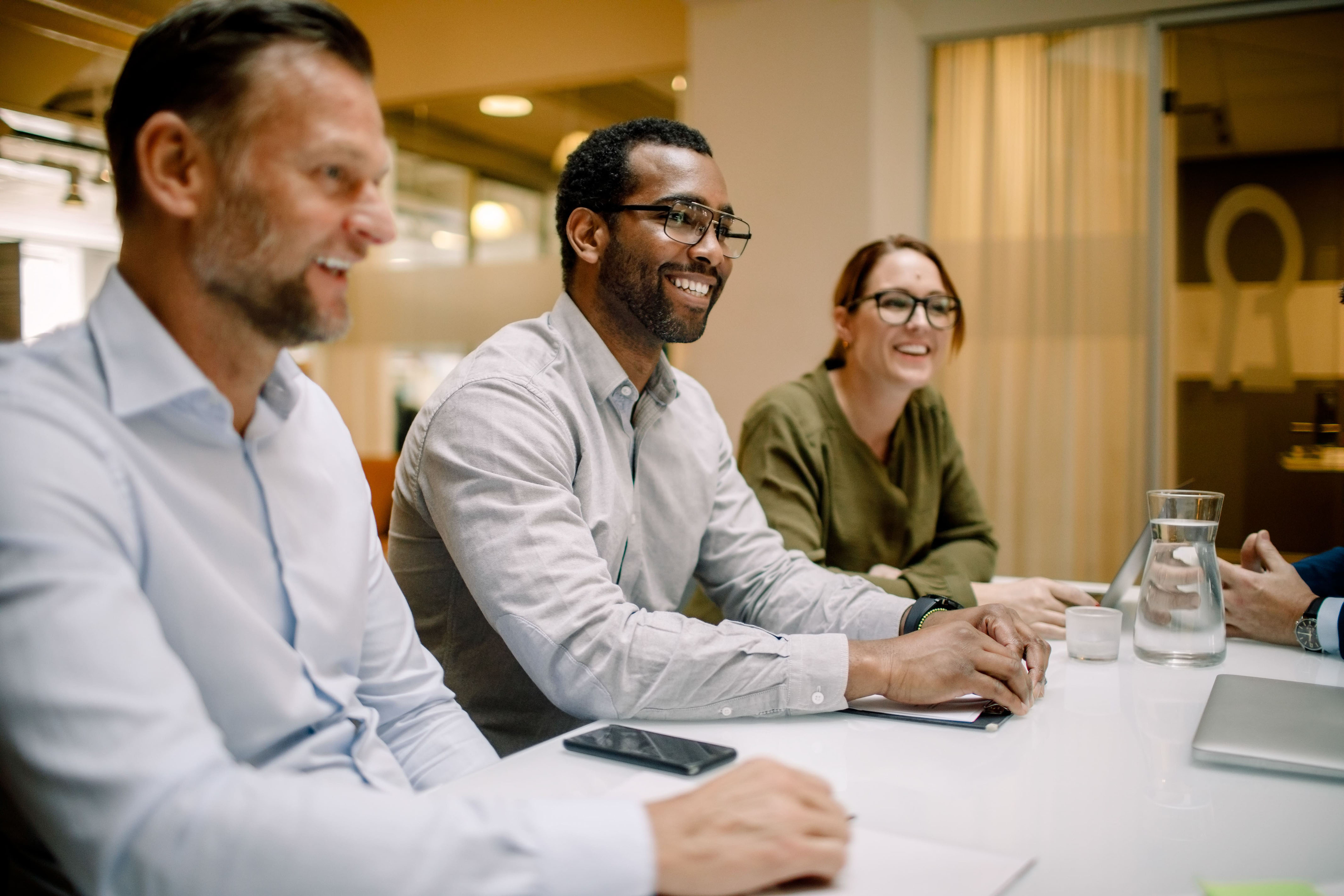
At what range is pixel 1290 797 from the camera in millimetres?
878

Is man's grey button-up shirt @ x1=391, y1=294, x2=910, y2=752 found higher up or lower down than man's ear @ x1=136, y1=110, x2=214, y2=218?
lower down

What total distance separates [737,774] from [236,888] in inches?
13.8

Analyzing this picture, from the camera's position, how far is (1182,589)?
4.25ft

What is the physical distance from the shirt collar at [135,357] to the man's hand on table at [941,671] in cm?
72

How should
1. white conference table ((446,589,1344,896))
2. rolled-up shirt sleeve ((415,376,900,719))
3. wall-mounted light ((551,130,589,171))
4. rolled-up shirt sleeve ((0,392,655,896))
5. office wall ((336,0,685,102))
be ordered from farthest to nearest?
wall-mounted light ((551,130,589,171)), office wall ((336,0,685,102)), rolled-up shirt sleeve ((415,376,900,719)), white conference table ((446,589,1344,896)), rolled-up shirt sleeve ((0,392,655,896))

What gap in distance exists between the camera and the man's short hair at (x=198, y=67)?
0.84 meters

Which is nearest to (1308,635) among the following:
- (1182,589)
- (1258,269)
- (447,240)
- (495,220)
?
(1182,589)

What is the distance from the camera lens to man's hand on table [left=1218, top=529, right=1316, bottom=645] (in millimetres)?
1458

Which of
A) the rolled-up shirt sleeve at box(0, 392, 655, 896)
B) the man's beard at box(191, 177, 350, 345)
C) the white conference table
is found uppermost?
the man's beard at box(191, 177, 350, 345)

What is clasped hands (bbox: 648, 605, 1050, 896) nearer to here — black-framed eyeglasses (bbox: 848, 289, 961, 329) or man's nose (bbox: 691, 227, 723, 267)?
man's nose (bbox: 691, 227, 723, 267)

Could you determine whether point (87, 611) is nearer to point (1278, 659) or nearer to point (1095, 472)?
point (1278, 659)

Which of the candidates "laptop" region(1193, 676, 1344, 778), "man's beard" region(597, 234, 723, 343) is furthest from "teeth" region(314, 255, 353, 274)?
"laptop" region(1193, 676, 1344, 778)

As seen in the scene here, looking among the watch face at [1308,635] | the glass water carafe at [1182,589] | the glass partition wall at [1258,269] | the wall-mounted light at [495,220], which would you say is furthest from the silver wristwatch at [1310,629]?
the wall-mounted light at [495,220]

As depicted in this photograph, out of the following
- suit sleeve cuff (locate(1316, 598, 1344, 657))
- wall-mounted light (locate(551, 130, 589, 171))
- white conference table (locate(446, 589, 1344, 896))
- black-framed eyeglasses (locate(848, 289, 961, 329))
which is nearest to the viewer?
white conference table (locate(446, 589, 1344, 896))
